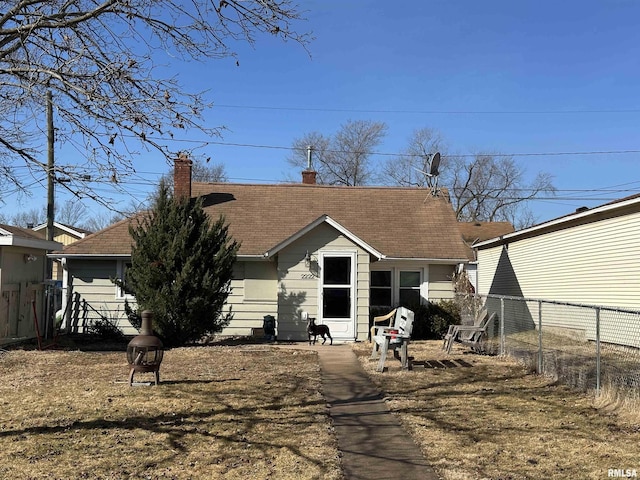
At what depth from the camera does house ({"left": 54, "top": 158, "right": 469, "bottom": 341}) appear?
15.4 m

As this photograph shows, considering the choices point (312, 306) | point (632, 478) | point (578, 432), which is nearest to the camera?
point (632, 478)

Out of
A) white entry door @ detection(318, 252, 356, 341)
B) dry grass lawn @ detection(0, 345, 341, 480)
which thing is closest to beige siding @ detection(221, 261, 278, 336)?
white entry door @ detection(318, 252, 356, 341)

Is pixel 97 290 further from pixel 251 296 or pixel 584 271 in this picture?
pixel 584 271

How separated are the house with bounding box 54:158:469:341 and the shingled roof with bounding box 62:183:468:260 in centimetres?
3

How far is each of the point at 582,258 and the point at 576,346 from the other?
7525 mm

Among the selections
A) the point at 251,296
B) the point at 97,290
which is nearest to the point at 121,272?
the point at 97,290

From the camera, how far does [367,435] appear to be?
20.4 feet

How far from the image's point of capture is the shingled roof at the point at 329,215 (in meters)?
17.5

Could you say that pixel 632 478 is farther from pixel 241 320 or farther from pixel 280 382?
pixel 241 320

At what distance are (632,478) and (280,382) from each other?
5326mm

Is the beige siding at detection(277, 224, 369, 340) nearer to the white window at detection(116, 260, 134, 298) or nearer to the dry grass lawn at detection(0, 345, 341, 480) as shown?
the dry grass lawn at detection(0, 345, 341, 480)

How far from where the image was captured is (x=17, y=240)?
43.6 ft

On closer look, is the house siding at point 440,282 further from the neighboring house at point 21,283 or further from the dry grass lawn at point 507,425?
the neighboring house at point 21,283

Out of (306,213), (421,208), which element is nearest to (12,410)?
(306,213)
